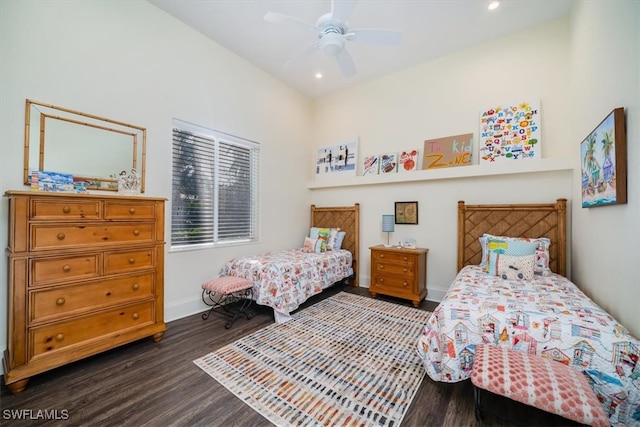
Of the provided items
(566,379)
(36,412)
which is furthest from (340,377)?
(36,412)

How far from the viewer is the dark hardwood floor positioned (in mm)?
1504

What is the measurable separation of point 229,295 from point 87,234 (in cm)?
160

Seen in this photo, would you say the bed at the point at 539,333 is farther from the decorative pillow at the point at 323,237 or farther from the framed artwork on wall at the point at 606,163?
the decorative pillow at the point at 323,237

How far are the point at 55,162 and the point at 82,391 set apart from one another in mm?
1865

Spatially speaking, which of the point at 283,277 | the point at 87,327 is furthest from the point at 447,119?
the point at 87,327

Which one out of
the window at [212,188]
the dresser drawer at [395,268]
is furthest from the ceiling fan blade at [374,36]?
the dresser drawer at [395,268]

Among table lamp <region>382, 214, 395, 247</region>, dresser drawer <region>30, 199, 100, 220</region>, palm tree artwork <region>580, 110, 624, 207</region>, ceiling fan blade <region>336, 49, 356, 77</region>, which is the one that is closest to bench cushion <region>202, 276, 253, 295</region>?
dresser drawer <region>30, 199, 100, 220</region>

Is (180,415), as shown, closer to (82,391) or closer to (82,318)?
(82,391)

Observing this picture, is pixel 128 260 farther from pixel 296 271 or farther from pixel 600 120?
pixel 600 120

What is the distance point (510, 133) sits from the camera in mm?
3236

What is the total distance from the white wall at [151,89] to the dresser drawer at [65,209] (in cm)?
47

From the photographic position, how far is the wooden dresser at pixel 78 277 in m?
1.71

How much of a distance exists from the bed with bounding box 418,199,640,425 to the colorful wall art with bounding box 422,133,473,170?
1709 mm

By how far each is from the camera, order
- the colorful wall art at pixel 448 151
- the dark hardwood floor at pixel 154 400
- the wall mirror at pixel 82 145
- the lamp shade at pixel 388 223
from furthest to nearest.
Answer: the lamp shade at pixel 388 223
the colorful wall art at pixel 448 151
the wall mirror at pixel 82 145
the dark hardwood floor at pixel 154 400
